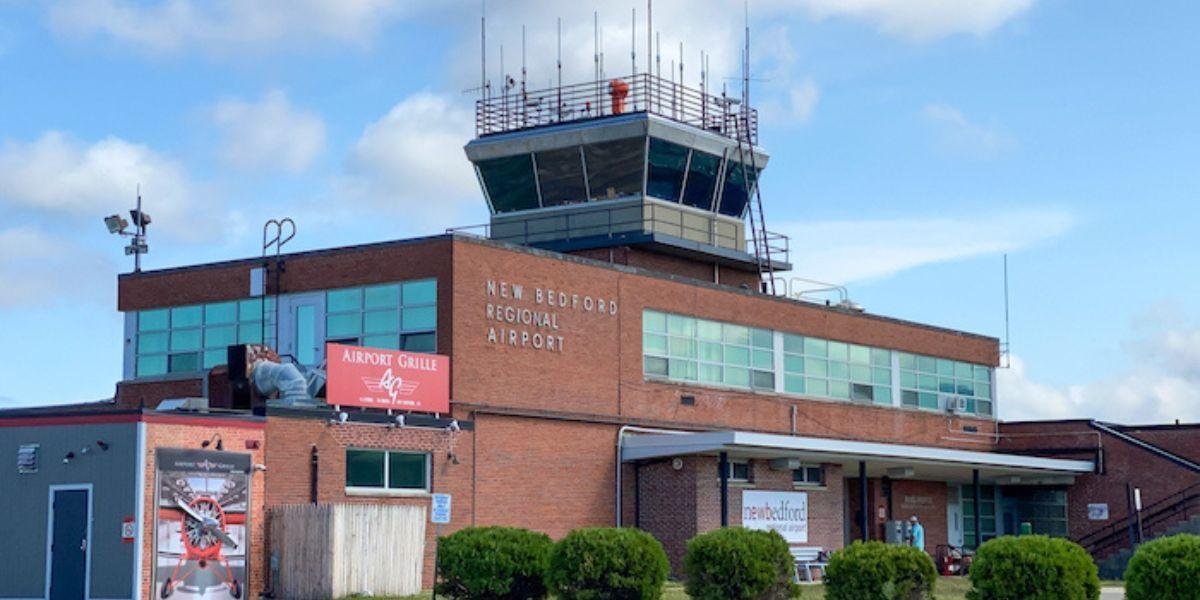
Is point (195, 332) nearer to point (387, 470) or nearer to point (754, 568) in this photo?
point (387, 470)

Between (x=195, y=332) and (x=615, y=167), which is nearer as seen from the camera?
(x=195, y=332)

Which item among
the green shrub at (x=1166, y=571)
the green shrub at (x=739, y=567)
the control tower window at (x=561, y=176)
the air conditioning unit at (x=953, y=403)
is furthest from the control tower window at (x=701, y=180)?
the green shrub at (x=1166, y=571)

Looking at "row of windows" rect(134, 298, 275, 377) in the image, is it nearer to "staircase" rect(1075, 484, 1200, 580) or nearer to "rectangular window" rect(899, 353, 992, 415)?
"rectangular window" rect(899, 353, 992, 415)

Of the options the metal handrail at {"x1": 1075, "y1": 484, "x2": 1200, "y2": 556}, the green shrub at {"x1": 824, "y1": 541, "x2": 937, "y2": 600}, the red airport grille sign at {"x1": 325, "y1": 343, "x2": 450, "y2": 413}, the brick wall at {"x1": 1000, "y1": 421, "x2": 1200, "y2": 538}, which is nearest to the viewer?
the green shrub at {"x1": 824, "y1": 541, "x2": 937, "y2": 600}

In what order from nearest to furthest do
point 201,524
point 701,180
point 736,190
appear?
point 201,524 < point 701,180 < point 736,190

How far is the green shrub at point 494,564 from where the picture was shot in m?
29.8

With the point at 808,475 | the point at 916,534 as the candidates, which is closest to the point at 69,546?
the point at 808,475

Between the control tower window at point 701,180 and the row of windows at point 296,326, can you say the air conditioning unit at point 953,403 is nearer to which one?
the control tower window at point 701,180

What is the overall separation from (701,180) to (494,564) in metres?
21.5

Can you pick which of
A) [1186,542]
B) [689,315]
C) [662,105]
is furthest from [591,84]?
[1186,542]

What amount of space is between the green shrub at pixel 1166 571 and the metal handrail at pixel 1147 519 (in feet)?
91.6

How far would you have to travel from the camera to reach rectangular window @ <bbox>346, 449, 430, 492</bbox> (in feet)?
115

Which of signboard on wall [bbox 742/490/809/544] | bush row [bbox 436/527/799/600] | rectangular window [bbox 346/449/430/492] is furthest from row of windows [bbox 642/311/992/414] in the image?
bush row [bbox 436/527/799/600]

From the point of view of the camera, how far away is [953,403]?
183 feet
